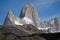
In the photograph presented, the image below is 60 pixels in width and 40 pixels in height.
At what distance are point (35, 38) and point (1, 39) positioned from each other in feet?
22.9

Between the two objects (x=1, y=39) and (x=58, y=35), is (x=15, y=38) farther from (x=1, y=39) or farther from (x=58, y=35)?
(x=58, y=35)

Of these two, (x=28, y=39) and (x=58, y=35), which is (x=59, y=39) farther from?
(x=28, y=39)

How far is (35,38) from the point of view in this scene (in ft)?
133

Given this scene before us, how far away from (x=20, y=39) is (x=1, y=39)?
382cm

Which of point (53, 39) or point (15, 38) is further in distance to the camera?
point (53, 39)

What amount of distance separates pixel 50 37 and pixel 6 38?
33.3 ft

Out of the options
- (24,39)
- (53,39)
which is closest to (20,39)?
(24,39)

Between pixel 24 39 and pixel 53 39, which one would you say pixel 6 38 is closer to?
pixel 24 39

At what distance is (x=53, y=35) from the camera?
143ft

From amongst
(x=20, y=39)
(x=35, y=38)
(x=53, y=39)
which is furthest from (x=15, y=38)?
(x=53, y=39)

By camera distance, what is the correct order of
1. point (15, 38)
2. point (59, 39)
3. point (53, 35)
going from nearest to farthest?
point (15, 38)
point (59, 39)
point (53, 35)

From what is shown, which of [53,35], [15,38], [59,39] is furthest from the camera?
[53,35]

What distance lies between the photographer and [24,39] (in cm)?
3884

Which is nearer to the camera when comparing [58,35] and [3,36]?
[3,36]
